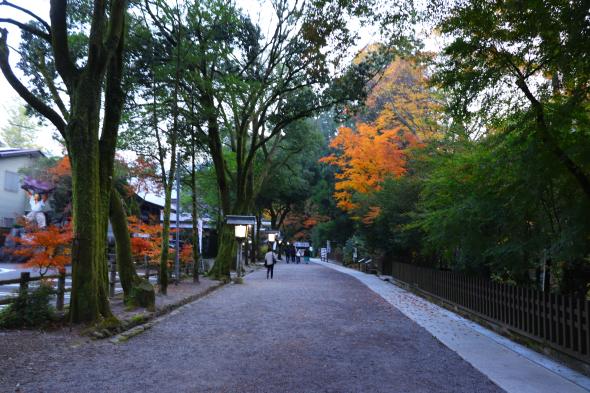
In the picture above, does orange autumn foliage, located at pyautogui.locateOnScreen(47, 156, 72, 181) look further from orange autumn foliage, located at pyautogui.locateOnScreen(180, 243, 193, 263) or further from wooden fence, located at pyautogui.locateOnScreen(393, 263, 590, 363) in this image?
wooden fence, located at pyautogui.locateOnScreen(393, 263, 590, 363)

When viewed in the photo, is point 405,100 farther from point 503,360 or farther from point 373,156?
point 503,360

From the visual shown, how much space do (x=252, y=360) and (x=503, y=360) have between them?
3678 millimetres

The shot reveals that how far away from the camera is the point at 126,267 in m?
12.8

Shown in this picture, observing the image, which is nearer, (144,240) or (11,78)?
(11,78)

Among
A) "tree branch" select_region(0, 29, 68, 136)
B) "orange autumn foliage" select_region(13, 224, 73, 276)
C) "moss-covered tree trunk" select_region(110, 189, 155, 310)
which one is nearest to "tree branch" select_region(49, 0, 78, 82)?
"tree branch" select_region(0, 29, 68, 136)

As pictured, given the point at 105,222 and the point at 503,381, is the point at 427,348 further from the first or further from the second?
the point at 105,222

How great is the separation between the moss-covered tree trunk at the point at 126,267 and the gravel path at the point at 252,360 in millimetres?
1273

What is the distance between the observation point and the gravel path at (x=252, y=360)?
569 centimetres

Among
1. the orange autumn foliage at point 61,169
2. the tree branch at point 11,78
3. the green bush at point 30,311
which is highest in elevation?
the orange autumn foliage at point 61,169

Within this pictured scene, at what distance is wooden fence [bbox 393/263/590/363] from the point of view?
678 centimetres

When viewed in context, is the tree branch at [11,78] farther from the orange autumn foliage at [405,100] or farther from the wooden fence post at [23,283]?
the orange autumn foliage at [405,100]

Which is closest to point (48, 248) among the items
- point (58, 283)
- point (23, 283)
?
point (58, 283)

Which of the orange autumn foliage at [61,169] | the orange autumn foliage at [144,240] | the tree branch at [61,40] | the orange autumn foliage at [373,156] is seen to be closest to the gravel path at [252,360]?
the tree branch at [61,40]

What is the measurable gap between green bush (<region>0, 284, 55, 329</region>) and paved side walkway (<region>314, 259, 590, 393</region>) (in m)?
7.32
